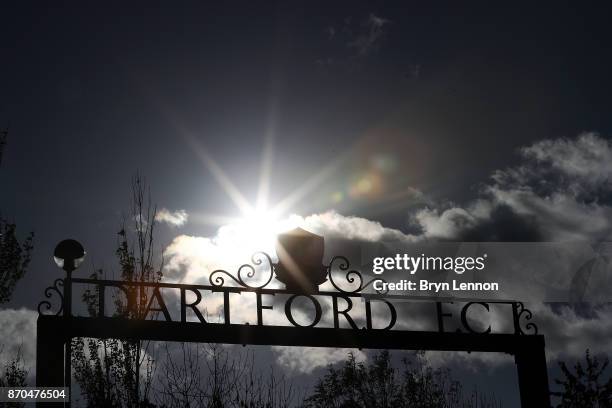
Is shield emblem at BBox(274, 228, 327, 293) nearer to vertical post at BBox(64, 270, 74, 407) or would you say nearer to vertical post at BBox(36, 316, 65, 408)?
vertical post at BBox(64, 270, 74, 407)

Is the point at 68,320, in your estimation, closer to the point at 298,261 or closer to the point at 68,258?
the point at 68,258

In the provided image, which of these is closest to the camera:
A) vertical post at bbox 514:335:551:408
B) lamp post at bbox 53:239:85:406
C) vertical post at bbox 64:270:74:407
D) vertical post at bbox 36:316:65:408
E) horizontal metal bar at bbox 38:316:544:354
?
vertical post at bbox 36:316:65:408

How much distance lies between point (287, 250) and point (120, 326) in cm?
307

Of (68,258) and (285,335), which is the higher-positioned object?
(68,258)

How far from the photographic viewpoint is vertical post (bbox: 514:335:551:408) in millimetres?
11359

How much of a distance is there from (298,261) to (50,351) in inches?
166

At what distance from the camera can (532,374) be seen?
11.4 meters

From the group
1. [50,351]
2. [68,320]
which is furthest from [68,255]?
[50,351]

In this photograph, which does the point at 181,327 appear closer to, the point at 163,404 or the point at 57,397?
the point at 57,397

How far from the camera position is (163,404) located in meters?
13.0

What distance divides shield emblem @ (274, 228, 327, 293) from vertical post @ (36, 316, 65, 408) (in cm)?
370

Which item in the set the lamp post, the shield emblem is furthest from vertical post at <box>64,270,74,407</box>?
the shield emblem

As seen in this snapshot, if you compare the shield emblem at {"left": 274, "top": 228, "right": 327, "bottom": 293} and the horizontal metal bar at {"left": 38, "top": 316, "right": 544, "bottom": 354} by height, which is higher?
the shield emblem at {"left": 274, "top": 228, "right": 327, "bottom": 293}

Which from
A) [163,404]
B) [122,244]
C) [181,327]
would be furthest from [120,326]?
[122,244]
